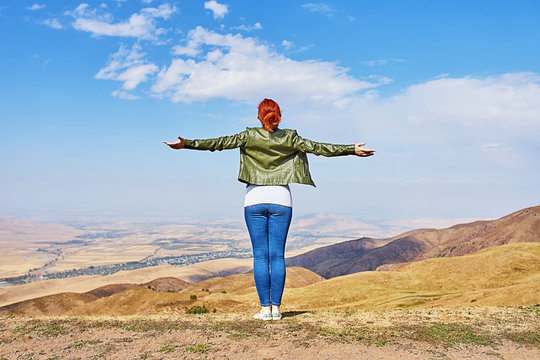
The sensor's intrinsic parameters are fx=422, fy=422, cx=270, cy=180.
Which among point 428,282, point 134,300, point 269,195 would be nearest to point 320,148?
point 269,195

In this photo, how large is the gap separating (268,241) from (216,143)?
230cm

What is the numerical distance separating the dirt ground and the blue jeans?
813mm

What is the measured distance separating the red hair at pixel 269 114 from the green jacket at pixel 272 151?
5.9 inches

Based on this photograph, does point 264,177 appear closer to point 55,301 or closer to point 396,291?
point 396,291

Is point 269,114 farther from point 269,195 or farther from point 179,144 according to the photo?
point 179,144

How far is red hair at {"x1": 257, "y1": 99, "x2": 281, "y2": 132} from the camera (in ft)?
28.5

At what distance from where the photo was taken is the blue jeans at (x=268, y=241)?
8.56 metres

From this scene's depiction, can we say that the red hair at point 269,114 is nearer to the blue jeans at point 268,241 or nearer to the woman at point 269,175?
the woman at point 269,175

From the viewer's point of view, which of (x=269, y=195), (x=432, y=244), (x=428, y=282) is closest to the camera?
(x=269, y=195)

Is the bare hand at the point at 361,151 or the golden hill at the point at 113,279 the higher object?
the bare hand at the point at 361,151

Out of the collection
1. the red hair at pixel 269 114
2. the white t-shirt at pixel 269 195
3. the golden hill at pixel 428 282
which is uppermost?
the red hair at pixel 269 114

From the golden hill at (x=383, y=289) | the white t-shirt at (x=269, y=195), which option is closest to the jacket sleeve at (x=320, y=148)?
the white t-shirt at (x=269, y=195)

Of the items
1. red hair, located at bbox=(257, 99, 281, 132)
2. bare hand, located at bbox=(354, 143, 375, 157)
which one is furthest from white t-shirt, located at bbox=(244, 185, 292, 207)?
bare hand, located at bbox=(354, 143, 375, 157)

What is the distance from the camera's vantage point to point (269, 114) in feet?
28.4
